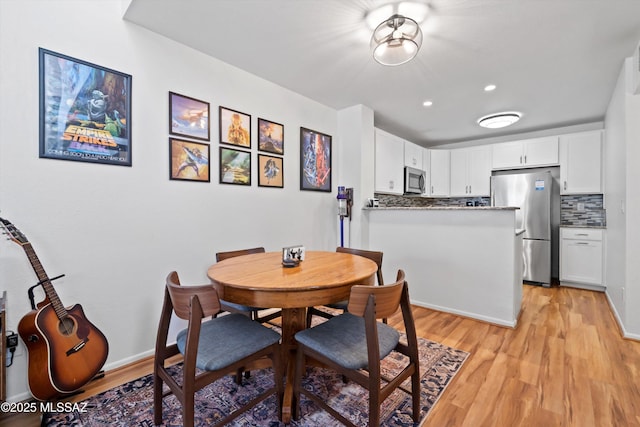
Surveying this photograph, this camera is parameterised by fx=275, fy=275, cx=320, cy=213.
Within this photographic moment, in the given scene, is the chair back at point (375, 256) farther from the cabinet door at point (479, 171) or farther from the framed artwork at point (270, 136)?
the cabinet door at point (479, 171)

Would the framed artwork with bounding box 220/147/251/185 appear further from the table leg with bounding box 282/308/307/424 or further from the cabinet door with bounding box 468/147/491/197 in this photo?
the cabinet door with bounding box 468/147/491/197

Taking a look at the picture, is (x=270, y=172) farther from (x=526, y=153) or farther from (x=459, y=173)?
(x=526, y=153)

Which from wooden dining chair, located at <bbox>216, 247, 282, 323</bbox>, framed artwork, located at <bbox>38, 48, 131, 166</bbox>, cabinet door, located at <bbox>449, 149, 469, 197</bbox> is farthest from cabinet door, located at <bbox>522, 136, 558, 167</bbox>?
framed artwork, located at <bbox>38, 48, 131, 166</bbox>

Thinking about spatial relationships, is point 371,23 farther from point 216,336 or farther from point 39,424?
point 39,424

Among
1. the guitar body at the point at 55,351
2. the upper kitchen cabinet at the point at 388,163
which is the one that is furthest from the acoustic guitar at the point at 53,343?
the upper kitchen cabinet at the point at 388,163

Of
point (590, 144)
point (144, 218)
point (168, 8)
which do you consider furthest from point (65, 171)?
point (590, 144)

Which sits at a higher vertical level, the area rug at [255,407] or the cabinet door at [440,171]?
the cabinet door at [440,171]

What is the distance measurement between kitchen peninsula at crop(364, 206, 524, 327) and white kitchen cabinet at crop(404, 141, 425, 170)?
Result: 1.45m

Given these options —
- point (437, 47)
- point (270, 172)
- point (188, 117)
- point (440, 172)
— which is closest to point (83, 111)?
point (188, 117)

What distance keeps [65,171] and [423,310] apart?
3316mm

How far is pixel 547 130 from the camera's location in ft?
14.8

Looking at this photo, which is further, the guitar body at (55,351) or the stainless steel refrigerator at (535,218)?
the stainless steel refrigerator at (535,218)

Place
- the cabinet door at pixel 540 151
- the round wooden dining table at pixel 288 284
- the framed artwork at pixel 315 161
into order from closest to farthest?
the round wooden dining table at pixel 288 284 < the framed artwork at pixel 315 161 < the cabinet door at pixel 540 151

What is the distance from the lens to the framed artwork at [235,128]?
246 centimetres
